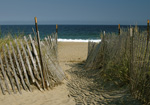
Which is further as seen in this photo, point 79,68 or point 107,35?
point 79,68

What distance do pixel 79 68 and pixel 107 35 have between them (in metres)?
1.77

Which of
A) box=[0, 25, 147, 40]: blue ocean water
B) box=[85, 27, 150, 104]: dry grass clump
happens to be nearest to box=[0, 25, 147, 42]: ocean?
box=[0, 25, 147, 40]: blue ocean water

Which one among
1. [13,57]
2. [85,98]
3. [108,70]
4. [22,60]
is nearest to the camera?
[85,98]

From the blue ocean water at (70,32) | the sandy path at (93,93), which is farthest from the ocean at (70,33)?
the sandy path at (93,93)

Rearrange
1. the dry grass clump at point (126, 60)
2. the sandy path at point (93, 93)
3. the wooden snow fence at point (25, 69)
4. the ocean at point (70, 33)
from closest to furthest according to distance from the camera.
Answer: the dry grass clump at point (126, 60)
the sandy path at point (93, 93)
the wooden snow fence at point (25, 69)
the ocean at point (70, 33)

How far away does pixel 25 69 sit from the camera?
13.6ft

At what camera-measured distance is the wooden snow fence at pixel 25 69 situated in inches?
161

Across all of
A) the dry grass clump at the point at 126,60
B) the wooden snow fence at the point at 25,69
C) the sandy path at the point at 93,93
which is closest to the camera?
the dry grass clump at the point at 126,60

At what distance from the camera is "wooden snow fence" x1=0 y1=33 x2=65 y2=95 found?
408cm

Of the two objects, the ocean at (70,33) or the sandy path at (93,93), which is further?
the ocean at (70,33)

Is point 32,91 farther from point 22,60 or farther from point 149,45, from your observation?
point 149,45

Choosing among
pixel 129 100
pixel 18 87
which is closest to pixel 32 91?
pixel 18 87

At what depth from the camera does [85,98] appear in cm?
388

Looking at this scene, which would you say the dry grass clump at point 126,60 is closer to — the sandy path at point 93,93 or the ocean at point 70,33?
the sandy path at point 93,93
